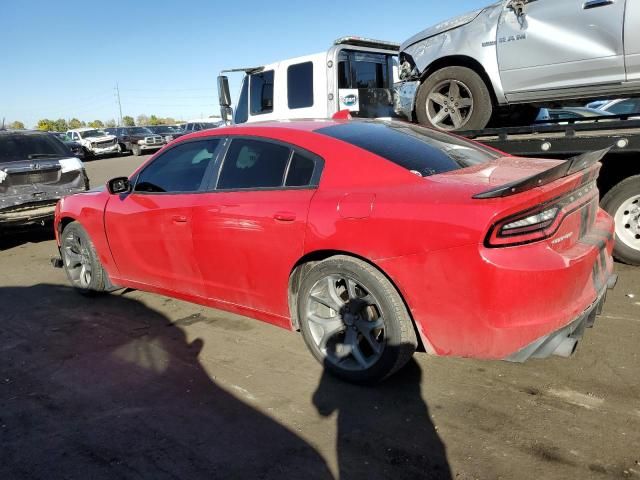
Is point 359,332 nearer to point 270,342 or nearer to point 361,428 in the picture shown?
point 361,428

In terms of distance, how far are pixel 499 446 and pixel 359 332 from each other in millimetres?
975

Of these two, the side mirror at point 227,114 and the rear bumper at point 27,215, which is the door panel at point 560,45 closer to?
the side mirror at point 227,114

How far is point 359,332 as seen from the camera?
3.14 m

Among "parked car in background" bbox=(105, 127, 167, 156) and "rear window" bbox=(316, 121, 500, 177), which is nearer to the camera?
"rear window" bbox=(316, 121, 500, 177)

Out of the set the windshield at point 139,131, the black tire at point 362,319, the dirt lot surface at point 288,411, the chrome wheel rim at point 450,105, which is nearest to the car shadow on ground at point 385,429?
the dirt lot surface at point 288,411

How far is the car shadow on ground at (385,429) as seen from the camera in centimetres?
239

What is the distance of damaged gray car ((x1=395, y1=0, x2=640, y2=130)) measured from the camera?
4.55 metres

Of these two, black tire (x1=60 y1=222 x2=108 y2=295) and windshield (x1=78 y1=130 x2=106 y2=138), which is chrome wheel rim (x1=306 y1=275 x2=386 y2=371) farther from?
windshield (x1=78 y1=130 x2=106 y2=138)

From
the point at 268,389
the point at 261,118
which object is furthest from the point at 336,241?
the point at 261,118

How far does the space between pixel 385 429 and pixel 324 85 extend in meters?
6.23

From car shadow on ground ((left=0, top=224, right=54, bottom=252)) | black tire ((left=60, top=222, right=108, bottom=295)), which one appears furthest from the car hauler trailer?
car shadow on ground ((left=0, top=224, right=54, bottom=252))

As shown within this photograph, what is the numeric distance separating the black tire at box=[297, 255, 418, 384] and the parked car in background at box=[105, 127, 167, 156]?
30642 mm

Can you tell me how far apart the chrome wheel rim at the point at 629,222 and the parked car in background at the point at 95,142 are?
1184 inches

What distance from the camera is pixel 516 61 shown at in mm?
5074
